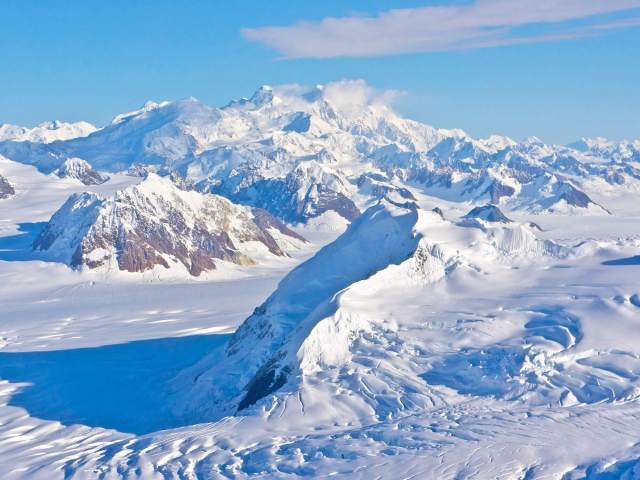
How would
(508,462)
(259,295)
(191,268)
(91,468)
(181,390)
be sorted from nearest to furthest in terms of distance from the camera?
1. (508,462)
2. (91,468)
3. (181,390)
4. (259,295)
5. (191,268)

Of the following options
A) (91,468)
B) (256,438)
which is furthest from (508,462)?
(91,468)

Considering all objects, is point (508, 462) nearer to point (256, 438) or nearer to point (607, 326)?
point (256, 438)

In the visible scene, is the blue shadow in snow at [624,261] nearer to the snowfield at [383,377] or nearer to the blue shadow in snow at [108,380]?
the snowfield at [383,377]

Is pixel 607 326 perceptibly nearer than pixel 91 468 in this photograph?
No

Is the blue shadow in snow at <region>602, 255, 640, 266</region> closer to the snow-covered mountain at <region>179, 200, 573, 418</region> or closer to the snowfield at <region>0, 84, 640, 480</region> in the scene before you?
the snowfield at <region>0, 84, 640, 480</region>

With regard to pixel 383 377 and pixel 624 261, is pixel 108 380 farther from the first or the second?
pixel 624 261

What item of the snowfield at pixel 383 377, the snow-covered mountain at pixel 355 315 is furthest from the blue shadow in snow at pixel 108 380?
the snow-covered mountain at pixel 355 315

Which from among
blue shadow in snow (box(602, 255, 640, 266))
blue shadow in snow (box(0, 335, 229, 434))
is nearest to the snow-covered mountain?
blue shadow in snow (box(0, 335, 229, 434))
